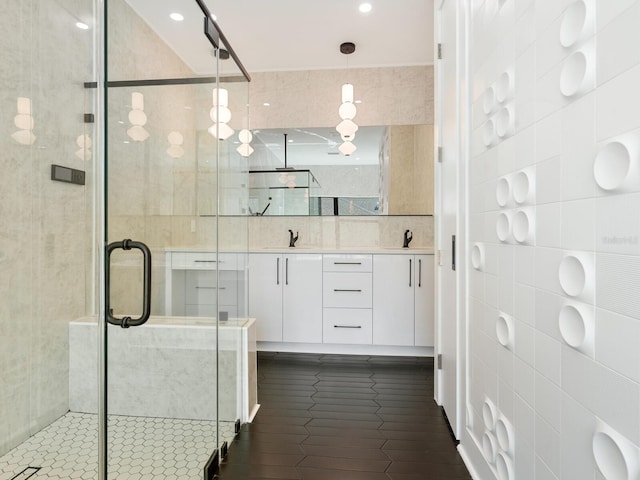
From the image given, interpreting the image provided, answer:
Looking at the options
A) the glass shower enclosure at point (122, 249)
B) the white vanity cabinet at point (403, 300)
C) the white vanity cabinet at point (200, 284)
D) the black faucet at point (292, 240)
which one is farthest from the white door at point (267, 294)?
the white vanity cabinet at point (200, 284)

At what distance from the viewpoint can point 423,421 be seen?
6.89 ft

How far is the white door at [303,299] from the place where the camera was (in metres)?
3.21

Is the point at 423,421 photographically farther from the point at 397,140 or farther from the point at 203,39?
the point at 397,140

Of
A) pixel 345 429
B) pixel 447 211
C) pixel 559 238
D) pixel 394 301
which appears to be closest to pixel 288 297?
pixel 394 301

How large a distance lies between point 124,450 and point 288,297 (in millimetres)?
1974

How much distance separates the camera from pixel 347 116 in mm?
3518

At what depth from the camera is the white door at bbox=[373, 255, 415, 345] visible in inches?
123

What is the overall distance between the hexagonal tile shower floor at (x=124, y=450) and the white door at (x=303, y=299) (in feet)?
5.04

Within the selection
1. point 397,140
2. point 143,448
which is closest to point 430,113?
point 397,140

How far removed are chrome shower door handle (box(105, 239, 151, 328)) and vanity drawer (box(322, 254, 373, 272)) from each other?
2068 mm

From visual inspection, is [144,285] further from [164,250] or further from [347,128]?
[347,128]

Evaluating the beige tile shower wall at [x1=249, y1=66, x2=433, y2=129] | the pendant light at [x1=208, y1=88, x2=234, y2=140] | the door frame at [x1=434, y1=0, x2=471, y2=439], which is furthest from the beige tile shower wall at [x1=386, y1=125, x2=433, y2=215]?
the pendant light at [x1=208, y1=88, x2=234, y2=140]

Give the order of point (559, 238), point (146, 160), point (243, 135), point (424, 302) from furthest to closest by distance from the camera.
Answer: point (424, 302)
point (243, 135)
point (146, 160)
point (559, 238)

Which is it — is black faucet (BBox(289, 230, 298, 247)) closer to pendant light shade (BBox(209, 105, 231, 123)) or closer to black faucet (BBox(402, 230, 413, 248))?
black faucet (BBox(402, 230, 413, 248))
